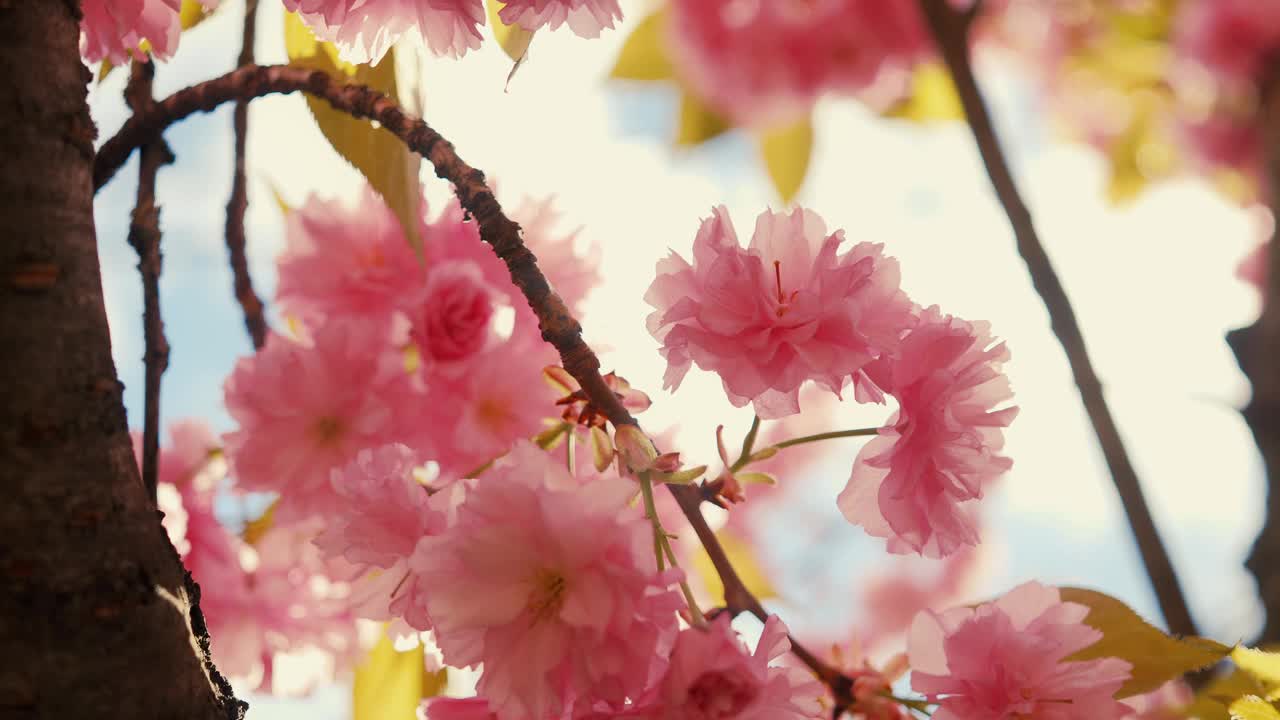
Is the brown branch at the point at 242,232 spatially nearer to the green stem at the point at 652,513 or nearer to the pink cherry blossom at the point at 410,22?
the pink cherry blossom at the point at 410,22

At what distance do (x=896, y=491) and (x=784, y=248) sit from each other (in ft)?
0.39

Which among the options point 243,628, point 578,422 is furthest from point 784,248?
point 243,628

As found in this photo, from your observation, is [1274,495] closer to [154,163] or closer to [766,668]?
[766,668]

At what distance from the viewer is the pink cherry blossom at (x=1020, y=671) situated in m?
0.42

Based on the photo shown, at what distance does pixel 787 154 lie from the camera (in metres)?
1.45

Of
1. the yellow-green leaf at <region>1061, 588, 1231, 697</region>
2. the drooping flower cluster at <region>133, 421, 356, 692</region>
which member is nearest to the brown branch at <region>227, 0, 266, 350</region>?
the drooping flower cluster at <region>133, 421, 356, 692</region>

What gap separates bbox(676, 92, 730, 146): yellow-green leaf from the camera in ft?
5.25

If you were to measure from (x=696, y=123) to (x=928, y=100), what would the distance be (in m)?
0.41

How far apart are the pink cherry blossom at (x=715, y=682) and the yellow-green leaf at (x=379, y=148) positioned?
0.30m

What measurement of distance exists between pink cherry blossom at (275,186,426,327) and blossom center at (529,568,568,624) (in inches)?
12.7

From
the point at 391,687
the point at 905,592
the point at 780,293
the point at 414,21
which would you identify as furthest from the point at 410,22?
the point at 905,592

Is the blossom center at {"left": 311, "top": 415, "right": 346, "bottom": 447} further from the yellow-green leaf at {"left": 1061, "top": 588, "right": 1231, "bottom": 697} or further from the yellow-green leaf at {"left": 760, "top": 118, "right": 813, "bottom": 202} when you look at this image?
the yellow-green leaf at {"left": 760, "top": 118, "right": 813, "bottom": 202}

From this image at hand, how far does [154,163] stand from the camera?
1.76ft

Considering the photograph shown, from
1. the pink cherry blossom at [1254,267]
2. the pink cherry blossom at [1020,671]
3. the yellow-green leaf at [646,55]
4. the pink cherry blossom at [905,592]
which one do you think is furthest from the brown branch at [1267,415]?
the pink cherry blossom at [905,592]
